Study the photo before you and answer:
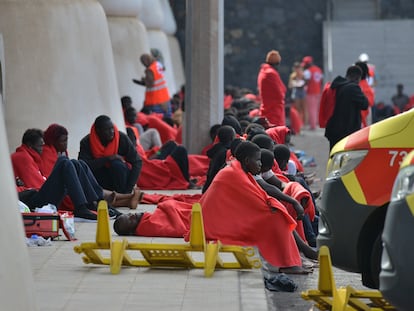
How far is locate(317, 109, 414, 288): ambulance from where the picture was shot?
28.2ft

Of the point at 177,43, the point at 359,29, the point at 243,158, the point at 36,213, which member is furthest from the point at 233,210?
the point at 359,29

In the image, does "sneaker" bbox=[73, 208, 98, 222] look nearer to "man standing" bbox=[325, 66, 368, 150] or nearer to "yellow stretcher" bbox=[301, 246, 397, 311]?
"yellow stretcher" bbox=[301, 246, 397, 311]

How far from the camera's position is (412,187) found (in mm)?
7375

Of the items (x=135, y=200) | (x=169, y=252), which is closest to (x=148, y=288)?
(x=169, y=252)

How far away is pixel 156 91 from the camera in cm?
2462

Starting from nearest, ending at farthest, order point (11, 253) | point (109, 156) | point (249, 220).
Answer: point (11, 253), point (249, 220), point (109, 156)

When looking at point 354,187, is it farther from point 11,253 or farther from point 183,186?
point 183,186

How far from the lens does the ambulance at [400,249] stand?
23.6ft

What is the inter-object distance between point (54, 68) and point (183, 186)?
215 centimetres

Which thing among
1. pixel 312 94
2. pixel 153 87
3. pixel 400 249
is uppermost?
pixel 400 249

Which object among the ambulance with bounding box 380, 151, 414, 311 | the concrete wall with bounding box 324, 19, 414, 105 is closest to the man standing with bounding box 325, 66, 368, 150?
the ambulance with bounding box 380, 151, 414, 311

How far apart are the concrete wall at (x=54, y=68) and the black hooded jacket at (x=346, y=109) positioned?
108 inches

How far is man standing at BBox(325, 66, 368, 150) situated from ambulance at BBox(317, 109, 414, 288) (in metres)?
8.96

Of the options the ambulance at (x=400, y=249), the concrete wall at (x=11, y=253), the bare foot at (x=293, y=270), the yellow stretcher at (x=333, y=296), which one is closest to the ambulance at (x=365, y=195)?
the yellow stretcher at (x=333, y=296)
